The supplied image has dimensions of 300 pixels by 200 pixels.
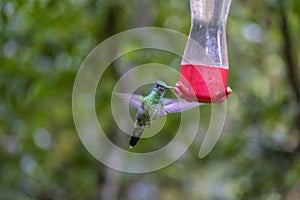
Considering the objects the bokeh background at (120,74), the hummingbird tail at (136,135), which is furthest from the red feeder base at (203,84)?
the bokeh background at (120,74)

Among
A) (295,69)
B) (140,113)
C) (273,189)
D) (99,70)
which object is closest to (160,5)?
(99,70)

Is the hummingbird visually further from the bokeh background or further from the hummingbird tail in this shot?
the bokeh background

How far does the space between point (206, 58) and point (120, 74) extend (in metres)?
2.37

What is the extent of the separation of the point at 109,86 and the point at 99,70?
17 cm

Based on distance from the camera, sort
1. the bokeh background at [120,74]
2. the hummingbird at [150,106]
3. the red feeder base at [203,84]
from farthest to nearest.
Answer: the bokeh background at [120,74], the hummingbird at [150,106], the red feeder base at [203,84]

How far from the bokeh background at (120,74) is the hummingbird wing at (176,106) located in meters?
1.30

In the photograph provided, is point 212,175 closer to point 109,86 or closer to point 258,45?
point 258,45

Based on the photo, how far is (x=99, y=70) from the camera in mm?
4262

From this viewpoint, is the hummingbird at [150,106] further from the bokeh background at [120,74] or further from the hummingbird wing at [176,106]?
the bokeh background at [120,74]

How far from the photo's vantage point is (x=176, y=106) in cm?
183

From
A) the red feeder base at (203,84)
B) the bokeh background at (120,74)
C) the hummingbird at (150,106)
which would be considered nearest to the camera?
the red feeder base at (203,84)

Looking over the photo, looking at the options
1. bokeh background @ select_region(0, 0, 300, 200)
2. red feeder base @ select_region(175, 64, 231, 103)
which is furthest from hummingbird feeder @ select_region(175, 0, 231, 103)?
bokeh background @ select_region(0, 0, 300, 200)

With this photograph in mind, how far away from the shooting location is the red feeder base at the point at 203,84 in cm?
174

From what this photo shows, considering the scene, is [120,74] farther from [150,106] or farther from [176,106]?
[176,106]
